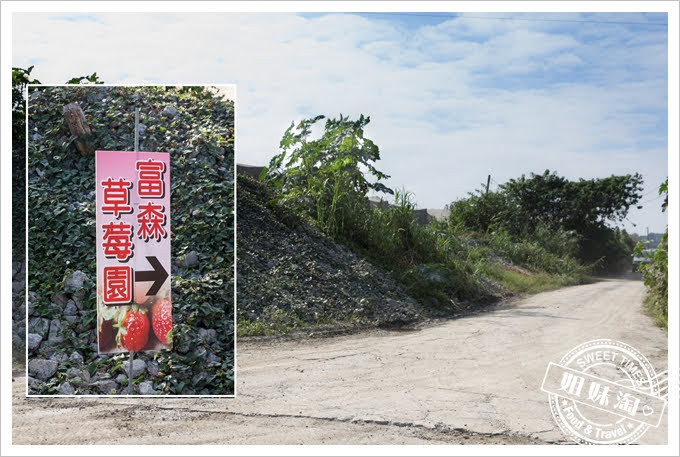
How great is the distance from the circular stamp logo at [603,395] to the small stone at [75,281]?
3.09 m

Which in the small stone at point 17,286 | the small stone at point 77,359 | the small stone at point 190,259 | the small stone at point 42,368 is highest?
the small stone at point 190,259

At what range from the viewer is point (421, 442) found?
11.0 feet

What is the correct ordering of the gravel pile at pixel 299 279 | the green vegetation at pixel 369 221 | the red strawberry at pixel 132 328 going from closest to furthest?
the red strawberry at pixel 132 328 → the gravel pile at pixel 299 279 → the green vegetation at pixel 369 221

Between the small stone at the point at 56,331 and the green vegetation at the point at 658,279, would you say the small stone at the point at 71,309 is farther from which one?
the green vegetation at the point at 658,279

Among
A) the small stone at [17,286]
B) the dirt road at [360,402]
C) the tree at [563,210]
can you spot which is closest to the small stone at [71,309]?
the dirt road at [360,402]

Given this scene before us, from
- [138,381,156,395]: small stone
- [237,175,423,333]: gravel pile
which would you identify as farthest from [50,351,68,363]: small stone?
[237,175,423,333]: gravel pile

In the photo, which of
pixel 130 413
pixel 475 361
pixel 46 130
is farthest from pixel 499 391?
pixel 46 130

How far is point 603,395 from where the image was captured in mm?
4023

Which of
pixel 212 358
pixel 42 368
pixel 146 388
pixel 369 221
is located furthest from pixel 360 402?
pixel 369 221

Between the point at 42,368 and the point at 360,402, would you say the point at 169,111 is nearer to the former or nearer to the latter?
the point at 42,368

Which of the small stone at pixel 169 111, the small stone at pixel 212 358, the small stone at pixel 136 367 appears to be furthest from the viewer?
the small stone at pixel 169 111

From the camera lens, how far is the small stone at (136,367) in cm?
361

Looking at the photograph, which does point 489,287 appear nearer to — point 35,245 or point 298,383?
point 298,383

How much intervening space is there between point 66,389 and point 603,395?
3533 mm
